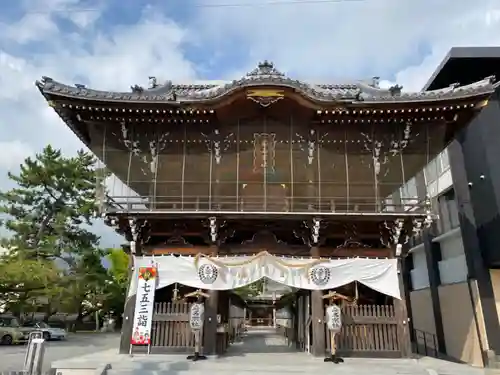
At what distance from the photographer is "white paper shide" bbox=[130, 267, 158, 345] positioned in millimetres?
11305

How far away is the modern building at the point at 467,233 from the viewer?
14.0m

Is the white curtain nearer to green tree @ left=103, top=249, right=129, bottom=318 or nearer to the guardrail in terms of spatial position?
the guardrail

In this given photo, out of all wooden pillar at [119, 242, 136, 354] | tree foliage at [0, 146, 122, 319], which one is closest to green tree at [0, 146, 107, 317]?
tree foliage at [0, 146, 122, 319]

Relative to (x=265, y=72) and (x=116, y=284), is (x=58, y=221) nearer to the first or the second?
(x=116, y=284)

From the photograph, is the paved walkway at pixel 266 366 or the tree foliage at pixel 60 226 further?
the tree foliage at pixel 60 226

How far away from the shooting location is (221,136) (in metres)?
12.5

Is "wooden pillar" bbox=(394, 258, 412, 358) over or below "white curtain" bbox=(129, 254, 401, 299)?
below

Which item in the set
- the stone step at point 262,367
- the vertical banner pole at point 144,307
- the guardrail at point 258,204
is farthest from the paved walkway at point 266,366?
the guardrail at point 258,204

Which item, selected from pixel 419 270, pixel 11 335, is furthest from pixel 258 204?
pixel 11 335

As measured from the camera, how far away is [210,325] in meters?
11.5

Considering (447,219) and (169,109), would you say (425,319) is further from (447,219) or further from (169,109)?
(169,109)

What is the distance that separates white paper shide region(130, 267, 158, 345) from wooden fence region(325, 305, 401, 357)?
5118 mm

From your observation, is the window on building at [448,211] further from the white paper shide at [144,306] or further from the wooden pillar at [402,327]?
the white paper shide at [144,306]

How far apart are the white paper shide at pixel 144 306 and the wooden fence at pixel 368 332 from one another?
512cm
